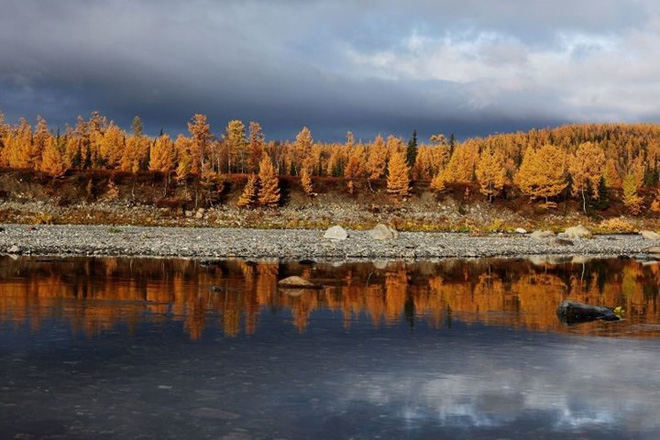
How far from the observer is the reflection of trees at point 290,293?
1945cm

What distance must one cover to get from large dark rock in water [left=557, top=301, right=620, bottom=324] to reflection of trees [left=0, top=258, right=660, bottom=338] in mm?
484

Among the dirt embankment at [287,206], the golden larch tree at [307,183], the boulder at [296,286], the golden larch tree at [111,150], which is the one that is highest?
the golden larch tree at [111,150]

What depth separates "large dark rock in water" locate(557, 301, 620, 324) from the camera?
67.4 ft

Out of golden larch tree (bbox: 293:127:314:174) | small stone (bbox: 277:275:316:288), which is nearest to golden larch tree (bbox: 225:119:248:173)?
golden larch tree (bbox: 293:127:314:174)

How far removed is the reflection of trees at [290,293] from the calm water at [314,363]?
0.47ft

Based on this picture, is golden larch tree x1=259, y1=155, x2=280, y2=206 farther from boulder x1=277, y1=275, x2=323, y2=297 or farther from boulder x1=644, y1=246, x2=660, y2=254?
boulder x1=277, y1=275, x2=323, y2=297

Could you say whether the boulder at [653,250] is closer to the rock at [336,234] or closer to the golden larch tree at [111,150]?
the rock at [336,234]

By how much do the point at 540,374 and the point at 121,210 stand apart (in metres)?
97.2

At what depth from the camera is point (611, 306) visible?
79.7 feet

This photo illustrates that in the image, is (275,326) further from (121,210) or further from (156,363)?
(121,210)

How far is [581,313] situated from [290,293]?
10.8 m

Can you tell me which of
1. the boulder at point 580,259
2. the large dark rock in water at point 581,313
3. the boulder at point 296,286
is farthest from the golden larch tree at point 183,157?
the large dark rock in water at point 581,313

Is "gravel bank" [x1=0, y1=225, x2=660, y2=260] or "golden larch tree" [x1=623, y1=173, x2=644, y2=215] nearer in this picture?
"gravel bank" [x1=0, y1=225, x2=660, y2=260]

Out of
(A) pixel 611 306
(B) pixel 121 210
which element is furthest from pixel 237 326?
(B) pixel 121 210
